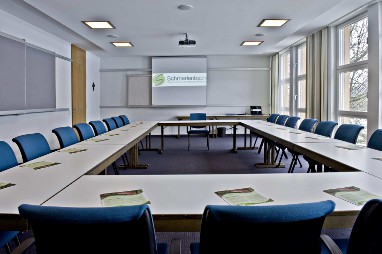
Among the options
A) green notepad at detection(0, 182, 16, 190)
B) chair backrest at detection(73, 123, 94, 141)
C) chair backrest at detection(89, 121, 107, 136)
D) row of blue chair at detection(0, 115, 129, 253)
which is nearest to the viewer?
green notepad at detection(0, 182, 16, 190)

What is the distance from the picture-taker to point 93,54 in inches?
419

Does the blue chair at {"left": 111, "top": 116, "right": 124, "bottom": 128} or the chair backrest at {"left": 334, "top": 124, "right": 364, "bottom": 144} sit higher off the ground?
the blue chair at {"left": 111, "top": 116, "right": 124, "bottom": 128}

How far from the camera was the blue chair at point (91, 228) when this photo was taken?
40.3 inches

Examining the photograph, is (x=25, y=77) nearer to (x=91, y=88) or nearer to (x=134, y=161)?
(x=134, y=161)

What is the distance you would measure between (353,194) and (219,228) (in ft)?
2.99

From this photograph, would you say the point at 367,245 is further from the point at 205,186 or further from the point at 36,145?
the point at 36,145

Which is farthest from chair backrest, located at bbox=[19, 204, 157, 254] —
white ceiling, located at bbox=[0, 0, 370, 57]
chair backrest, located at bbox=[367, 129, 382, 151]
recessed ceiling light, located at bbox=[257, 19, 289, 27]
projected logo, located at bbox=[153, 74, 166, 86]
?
projected logo, located at bbox=[153, 74, 166, 86]

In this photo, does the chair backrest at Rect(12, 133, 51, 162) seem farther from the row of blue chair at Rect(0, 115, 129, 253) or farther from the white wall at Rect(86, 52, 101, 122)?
the white wall at Rect(86, 52, 101, 122)

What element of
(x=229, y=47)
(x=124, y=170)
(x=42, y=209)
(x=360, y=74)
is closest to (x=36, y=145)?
(x=42, y=209)

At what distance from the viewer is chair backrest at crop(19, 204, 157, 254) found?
1.02 metres

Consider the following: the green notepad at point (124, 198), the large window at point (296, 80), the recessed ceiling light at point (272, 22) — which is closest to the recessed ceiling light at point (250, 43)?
the large window at point (296, 80)

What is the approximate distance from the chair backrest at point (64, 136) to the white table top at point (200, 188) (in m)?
1.90

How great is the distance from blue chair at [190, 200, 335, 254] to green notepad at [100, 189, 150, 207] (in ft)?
1.71

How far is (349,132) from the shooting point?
408cm
